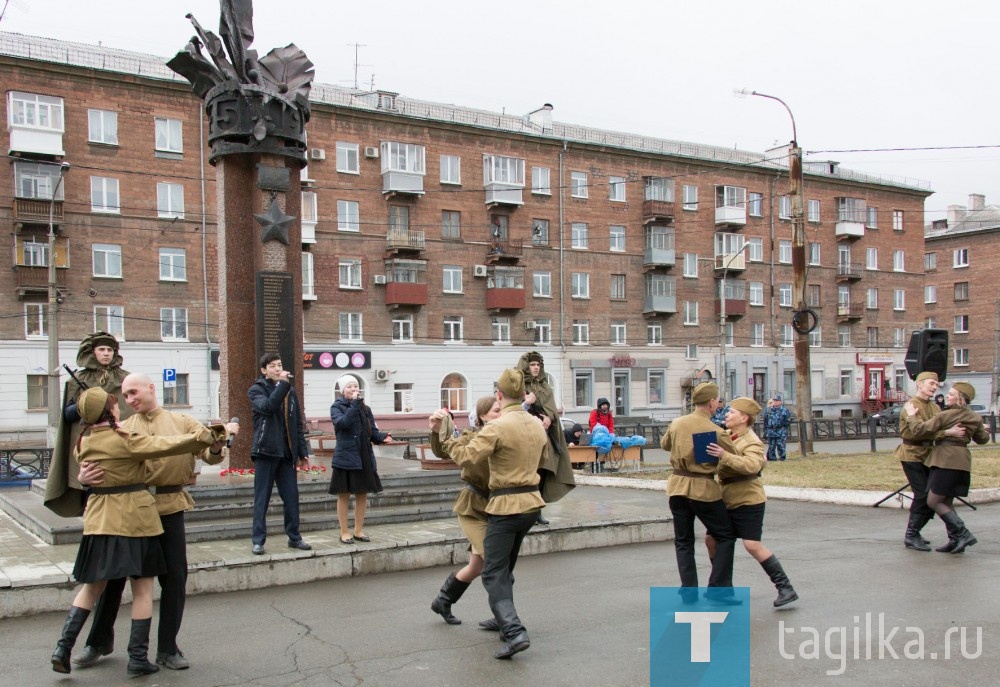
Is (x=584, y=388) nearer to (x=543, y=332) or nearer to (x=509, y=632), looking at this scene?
(x=543, y=332)

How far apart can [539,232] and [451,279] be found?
18.8 feet

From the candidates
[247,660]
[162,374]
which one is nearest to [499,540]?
[247,660]

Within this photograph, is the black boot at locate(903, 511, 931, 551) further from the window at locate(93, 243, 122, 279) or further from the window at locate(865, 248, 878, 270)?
the window at locate(865, 248, 878, 270)

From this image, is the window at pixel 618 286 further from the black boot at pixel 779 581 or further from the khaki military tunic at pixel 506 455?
the khaki military tunic at pixel 506 455

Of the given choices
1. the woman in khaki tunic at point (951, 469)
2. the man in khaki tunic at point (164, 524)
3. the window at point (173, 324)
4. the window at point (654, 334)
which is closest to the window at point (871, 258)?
the window at point (654, 334)

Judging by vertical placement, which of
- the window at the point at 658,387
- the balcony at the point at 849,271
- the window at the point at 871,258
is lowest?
the window at the point at 658,387

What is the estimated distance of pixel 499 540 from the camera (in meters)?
6.12

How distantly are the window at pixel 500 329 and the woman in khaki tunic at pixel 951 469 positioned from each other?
119 feet

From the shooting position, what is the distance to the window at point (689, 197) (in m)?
51.7

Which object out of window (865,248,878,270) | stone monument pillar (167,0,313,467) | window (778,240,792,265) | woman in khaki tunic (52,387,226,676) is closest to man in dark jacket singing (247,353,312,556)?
woman in khaki tunic (52,387,226,676)

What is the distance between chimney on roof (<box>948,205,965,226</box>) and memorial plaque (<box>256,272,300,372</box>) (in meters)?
71.1

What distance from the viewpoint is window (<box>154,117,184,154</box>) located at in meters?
37.8

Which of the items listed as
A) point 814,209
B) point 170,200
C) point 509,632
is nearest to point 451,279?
point 170,200

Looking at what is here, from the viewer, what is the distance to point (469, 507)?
654 cm
